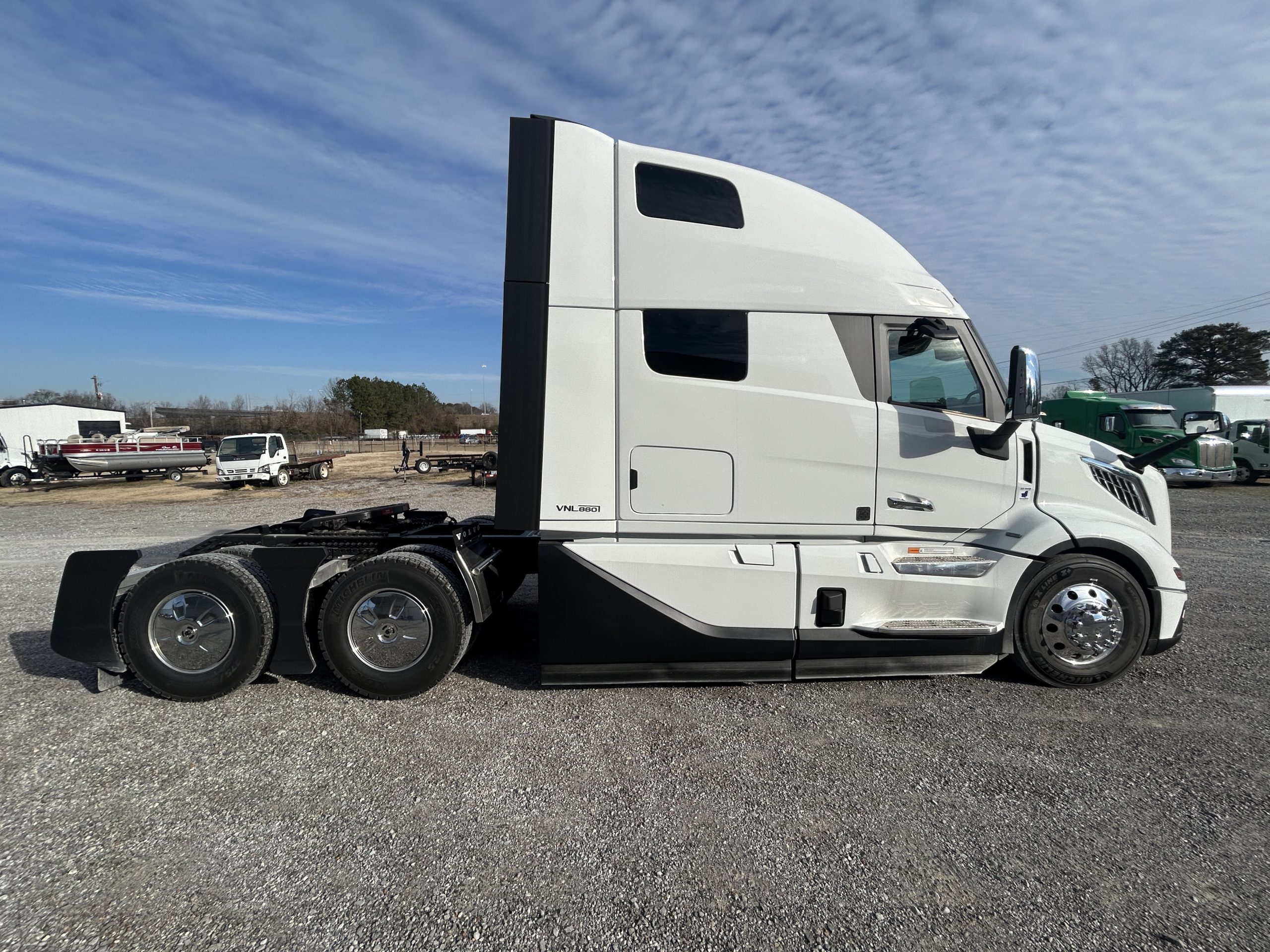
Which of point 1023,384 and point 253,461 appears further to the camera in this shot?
point 253,461

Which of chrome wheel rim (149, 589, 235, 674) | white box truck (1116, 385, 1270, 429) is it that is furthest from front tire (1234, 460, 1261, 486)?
chrome wheel rim (149, 589, 235, 674)

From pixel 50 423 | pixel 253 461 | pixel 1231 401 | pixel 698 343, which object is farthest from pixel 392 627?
pixel 50 423

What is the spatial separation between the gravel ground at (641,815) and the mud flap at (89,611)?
0.32m

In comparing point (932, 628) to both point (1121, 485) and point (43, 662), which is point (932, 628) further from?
point (43, 662)

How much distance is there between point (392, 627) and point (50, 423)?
4061 centimetres

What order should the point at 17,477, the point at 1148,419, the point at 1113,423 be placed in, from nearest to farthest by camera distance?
the point at 1113,423 → the point at 1148,419 → the point at 17,477

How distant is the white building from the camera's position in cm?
2841

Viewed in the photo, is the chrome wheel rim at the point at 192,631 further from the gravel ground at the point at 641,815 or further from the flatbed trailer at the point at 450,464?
the flatbed trailer at the point at 450,464

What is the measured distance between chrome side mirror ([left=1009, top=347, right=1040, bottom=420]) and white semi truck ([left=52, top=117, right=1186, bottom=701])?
14 millimetres

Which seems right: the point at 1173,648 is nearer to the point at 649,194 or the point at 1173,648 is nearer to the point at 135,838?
the point at 649,194

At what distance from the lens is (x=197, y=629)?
3650 millimetres

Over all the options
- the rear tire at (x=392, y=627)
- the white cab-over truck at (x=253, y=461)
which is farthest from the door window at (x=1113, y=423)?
the white cab-over truck at (x=253, y=461)

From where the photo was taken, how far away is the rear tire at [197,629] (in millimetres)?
3621

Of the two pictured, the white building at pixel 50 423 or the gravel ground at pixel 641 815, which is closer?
the gravel ground at pixel 641 815
